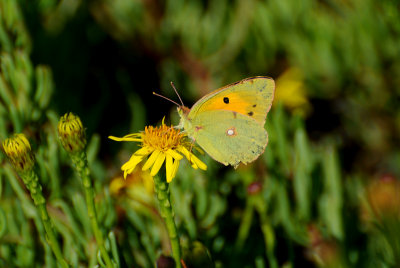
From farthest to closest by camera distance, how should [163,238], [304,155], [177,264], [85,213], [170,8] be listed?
[170,8]
[304,155]
[163,238]
[85,213]
[177,264]

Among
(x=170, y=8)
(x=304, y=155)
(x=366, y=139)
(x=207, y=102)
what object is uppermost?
(x=170, y=8)

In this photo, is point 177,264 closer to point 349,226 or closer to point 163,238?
point 163,238

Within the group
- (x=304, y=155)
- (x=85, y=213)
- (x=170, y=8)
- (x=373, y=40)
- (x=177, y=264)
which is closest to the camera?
(x=177, y=264)

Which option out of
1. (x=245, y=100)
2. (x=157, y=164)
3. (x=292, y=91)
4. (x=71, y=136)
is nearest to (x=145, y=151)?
(x=157, y=164)

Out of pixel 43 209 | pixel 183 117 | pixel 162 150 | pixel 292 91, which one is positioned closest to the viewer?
pixel 43 209

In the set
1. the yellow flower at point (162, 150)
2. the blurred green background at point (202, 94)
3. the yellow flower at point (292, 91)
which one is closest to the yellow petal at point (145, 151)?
the yellow flower at point (162, 150)

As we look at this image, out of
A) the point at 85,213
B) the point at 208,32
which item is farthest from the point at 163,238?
the point at 208,32

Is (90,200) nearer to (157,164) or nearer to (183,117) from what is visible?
(157,164)
